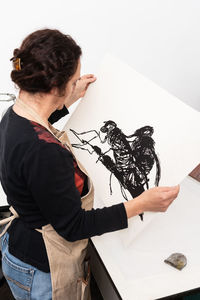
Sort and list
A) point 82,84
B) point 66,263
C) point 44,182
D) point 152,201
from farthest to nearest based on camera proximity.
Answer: point 82,84 < point 66,263 < point 152,201 < point 44,182

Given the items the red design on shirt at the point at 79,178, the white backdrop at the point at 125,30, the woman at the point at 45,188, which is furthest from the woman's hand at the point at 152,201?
the white backdrop at the point at 125,30

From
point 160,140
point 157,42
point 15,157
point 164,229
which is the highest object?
point 157,42

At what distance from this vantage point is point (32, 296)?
86cm

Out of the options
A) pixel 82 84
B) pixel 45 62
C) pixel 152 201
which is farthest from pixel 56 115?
pixel 152 201

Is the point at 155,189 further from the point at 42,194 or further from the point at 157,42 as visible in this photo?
the point at 157,42

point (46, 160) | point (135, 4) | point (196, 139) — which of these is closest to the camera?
point (46, 160)

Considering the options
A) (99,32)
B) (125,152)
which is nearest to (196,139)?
(125,152)

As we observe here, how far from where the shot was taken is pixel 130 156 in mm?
909

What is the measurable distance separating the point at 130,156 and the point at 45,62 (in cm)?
40

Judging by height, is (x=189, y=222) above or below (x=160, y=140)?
below

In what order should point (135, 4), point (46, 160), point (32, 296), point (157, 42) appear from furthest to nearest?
point (157, 42) < point (135, 4) < point (32, 296) < point (46, 160)

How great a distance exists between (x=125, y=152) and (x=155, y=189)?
8.1 inches

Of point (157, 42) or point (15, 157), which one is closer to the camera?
point (15, 157)

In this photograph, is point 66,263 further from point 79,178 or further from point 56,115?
point 56,115
